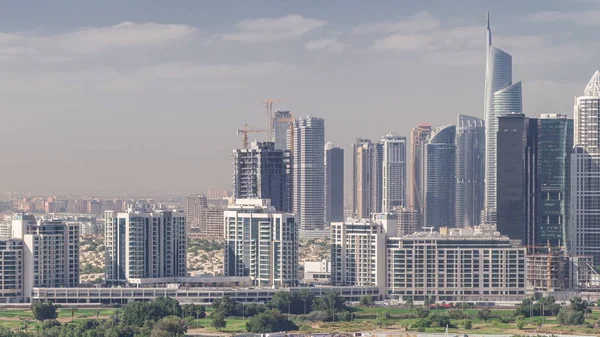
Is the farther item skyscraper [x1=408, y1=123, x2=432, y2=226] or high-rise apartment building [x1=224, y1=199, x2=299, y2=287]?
skyscraper [x1=408, y1=123, x2=432, y2=226]

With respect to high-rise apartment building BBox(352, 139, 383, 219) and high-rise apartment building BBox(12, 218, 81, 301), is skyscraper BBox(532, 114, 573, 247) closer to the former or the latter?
high-rise apartment building BBox(12, 218, 81, 301)

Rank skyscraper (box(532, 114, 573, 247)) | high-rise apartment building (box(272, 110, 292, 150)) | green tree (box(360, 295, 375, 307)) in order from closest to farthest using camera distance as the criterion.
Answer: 1. green tree (box(360, 295, 375, 307))
2. skyscraper (box(532, 114, 573, 247))
3. high-rise apartment building (box(272, 110, 292, 150))

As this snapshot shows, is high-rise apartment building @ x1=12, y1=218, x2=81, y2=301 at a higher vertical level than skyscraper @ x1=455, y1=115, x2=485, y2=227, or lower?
lower

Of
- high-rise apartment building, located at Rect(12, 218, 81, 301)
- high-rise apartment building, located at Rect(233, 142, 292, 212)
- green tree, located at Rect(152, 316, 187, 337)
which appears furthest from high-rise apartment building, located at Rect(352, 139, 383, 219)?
green tree, located at Rect(152, 316, 187, 337)

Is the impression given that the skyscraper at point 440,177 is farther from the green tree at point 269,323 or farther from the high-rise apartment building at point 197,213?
the green tree at point 269,323

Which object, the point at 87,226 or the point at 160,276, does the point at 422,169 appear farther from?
the point at 160,276

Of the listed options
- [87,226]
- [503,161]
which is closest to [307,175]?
[87,226]

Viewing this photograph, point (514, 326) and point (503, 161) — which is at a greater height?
point (503, 161)
